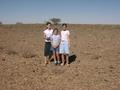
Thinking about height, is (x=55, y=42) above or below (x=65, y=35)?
below

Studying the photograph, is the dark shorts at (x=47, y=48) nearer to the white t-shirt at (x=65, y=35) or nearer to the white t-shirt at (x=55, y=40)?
the white t-shirt at (x=55, y=40)

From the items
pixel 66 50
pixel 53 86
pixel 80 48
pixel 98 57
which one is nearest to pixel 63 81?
pixel 53 86

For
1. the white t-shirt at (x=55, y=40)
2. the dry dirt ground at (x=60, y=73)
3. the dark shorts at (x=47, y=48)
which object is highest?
the white t-shirt at (x=55, y=40)

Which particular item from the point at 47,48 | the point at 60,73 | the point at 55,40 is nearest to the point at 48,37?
the point at 55,40

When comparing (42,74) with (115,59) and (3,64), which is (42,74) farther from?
(115,59)

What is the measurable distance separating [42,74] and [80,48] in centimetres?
608

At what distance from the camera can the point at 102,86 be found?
304 inches

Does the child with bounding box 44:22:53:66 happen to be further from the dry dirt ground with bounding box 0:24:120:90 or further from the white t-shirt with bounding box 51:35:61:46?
the dry dirt ground with bounding box 0:24:120:90

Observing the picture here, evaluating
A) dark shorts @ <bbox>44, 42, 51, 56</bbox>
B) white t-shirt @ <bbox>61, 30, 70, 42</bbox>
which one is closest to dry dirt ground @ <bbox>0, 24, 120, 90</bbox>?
dark shorts @ <bbox>44, 42, 51, 56</bbox>

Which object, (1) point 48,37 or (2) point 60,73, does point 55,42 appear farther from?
(2) point 60,73

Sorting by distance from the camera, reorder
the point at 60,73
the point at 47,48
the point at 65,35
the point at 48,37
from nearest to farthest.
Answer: the point at 60,73, the point at 65,35, the point at 48,37, the point at 47,48

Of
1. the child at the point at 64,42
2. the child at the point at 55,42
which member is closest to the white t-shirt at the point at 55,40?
the child at the point at 55,42

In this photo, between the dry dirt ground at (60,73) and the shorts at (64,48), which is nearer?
the dry dirt ground at (60,73)

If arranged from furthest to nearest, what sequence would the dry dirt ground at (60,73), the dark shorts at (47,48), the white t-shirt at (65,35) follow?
the dark shorts at (47,48) < the white t-shirt at (65,35) < the dry dirt ground at (60,73)
